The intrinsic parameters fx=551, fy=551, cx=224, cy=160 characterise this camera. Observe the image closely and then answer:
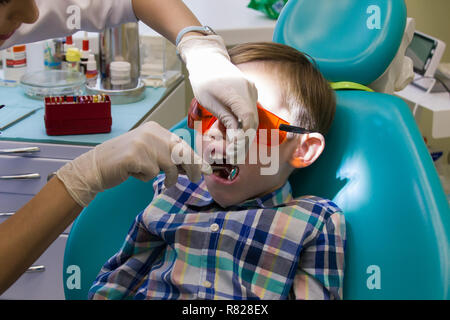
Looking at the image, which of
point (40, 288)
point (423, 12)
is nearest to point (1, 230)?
point (40, 288)

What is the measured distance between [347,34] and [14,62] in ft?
4.85

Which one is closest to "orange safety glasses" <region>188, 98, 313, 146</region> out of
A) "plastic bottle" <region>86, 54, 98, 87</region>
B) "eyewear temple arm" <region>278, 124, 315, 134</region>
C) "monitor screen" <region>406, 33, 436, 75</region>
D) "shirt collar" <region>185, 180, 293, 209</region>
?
"eyewear temple arm" <region>278, 124, 315, 134</region>

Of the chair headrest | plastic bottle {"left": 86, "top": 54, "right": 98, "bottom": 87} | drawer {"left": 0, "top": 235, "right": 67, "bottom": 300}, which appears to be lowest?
drawer {"left": 0, "top": 235, "right": 67, "bottom": 300}

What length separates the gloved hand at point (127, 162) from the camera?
109cm

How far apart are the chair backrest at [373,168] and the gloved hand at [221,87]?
0.27 metres

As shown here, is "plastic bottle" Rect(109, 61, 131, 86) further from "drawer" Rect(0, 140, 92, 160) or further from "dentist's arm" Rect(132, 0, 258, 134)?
"dentist's arm" Rect(132, 0, 258, 134)

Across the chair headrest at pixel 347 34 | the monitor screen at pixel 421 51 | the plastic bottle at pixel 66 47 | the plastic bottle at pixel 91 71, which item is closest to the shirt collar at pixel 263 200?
the chair headrest at pixel 347 34

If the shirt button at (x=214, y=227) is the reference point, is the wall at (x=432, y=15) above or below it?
above

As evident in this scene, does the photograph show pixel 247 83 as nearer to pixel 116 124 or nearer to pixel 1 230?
pixel 1 230

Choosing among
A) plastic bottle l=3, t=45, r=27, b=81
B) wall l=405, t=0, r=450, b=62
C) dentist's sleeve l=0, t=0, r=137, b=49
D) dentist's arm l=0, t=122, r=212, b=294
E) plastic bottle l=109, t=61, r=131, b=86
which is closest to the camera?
dentist's arm l=0, t=122, r=212, b=294

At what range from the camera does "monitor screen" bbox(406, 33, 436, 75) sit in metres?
2.70

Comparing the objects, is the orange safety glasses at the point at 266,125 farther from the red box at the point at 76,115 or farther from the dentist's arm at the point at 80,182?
the red box at the point at 76,115

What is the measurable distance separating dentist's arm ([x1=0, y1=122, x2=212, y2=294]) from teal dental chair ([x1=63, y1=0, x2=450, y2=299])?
28 cm

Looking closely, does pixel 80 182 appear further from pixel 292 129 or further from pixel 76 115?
pixel 76 115
